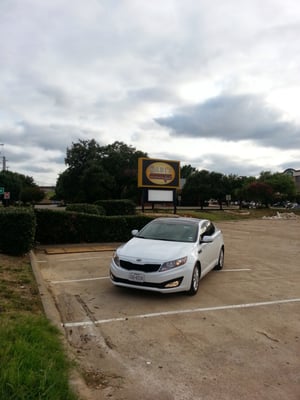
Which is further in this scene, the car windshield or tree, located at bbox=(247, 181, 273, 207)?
tree, located at bbox=(247, 181, 273, 207)

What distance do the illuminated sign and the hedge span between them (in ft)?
40.4

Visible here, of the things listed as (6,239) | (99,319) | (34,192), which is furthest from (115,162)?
(99,319)

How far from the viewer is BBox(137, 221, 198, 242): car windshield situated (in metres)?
7.33

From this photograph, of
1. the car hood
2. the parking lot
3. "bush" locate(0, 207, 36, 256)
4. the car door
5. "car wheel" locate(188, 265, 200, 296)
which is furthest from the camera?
"bush" locate(0, 207, 36, 256)

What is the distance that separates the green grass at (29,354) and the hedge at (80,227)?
7470mm

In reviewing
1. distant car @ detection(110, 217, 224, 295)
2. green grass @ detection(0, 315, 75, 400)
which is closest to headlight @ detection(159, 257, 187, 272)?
distant car @ detection(110, 217, 224, 295)

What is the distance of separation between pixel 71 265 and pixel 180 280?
4.13m

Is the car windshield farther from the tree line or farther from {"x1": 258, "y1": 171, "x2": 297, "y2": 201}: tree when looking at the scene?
{"x1": 258, "y1": 171, "x2": 297, "y2": 201}: tree

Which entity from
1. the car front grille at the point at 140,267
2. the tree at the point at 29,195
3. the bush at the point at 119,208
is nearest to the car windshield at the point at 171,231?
the car front grille at the point at 140,267

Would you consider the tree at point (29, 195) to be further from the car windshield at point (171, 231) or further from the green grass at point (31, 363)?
the green grass at point (31, 363)

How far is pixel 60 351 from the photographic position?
3699 millimetres

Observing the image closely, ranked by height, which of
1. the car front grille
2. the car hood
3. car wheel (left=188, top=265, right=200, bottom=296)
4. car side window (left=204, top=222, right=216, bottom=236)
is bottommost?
car wheel (left=188, top=265, right=200, bottom=296)

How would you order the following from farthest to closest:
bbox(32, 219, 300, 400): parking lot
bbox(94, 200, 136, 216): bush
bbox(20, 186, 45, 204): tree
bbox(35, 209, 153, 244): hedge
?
bbox(20, 186, 45, 204): tree, bbox(94, 200, 136, 216): bush, bbox(35, 209, 153, 244): hedge, bbox(32, 219, 300, 400): parking lot

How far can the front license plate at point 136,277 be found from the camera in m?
6.10
